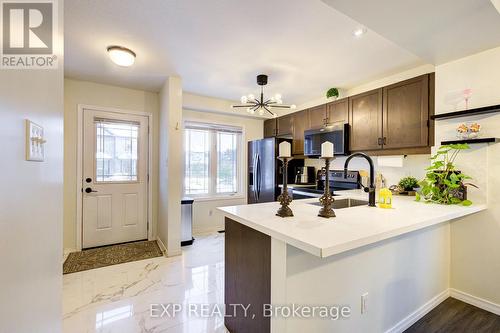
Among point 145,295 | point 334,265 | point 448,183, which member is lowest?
point 145,295

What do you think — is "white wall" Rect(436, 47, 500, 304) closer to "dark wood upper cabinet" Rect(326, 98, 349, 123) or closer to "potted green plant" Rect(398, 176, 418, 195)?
"potted green plant" Rect(398, 176, 418, 195)

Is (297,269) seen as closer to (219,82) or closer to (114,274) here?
(114,274)

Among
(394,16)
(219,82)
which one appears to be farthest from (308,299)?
(219,82)

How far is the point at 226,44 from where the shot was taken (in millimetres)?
2225

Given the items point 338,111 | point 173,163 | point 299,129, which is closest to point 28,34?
point 173,163

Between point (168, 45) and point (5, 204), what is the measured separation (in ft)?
7.12

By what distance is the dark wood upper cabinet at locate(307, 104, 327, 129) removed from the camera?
11.5ft

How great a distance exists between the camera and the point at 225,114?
4.37 metres

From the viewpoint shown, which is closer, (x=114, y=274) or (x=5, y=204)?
(x=5, y=204)

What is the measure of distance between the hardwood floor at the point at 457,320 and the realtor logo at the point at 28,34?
2.61 meters

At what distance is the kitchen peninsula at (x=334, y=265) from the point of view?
3.69 feet

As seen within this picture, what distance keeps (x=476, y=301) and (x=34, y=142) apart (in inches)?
127

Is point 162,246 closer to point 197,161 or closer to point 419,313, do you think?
point 197,161

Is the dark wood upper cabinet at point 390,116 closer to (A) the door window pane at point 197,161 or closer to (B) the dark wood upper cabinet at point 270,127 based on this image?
(B) the dark wood upper cabinet at point 270,127
